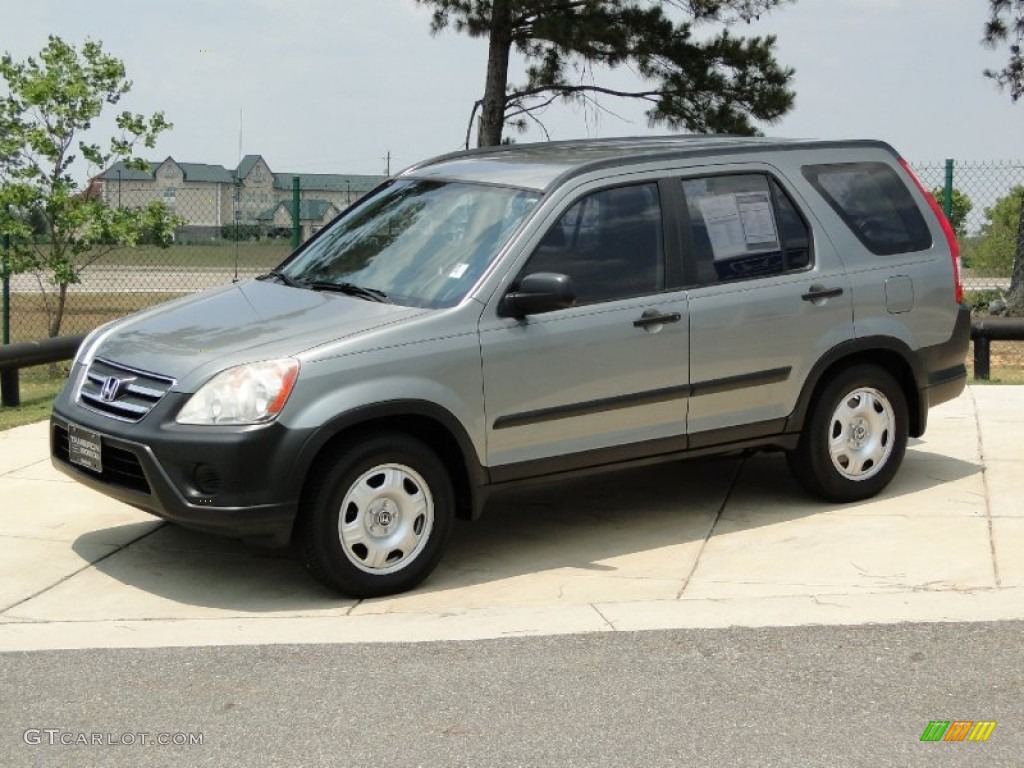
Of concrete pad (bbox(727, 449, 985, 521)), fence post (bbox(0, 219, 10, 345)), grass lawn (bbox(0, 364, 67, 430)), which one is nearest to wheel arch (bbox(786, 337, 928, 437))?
concrete pad (bbox(727, 449, 985, 521))

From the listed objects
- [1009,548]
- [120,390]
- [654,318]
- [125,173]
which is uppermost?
[125,173]

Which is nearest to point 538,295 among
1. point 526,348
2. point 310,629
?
point 526,348

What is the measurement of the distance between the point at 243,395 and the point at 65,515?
2.21m

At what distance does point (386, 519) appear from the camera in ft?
21.3

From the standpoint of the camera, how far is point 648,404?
23.6 feet

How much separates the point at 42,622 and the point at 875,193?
15.4ft

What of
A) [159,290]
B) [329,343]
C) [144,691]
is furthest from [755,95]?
[144,691]

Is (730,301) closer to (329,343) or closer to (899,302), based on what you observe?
(899,302)

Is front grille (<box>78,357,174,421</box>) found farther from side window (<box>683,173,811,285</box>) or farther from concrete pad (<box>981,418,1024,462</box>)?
concrete pad (<box>981,418,1024,462</box>)

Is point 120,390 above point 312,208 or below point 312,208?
below

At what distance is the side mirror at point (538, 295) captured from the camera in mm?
6609

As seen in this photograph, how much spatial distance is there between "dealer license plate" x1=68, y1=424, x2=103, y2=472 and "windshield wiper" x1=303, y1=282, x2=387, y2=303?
50.0 inches

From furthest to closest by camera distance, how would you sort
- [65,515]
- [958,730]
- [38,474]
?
[38,474] < [65,515] < [958,730]

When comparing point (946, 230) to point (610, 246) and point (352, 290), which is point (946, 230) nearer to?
point (610, 246)
